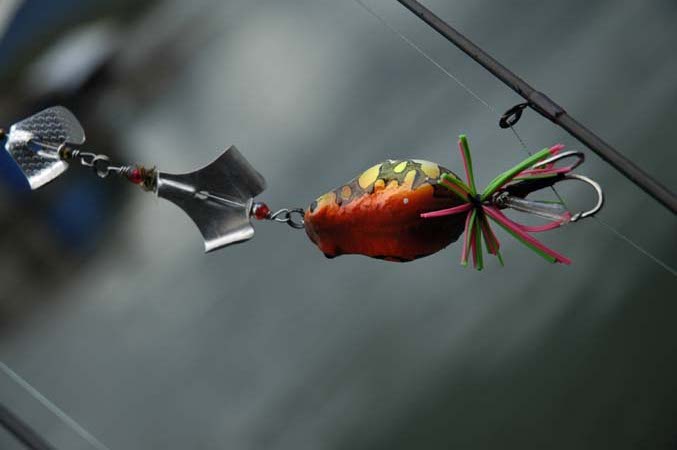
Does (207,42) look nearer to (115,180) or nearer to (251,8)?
(251,8)

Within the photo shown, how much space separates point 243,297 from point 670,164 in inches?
19.8

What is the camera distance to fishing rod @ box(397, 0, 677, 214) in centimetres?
52

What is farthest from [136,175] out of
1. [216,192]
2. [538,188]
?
[538,188]

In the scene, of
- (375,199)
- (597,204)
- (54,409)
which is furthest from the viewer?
(54,409)

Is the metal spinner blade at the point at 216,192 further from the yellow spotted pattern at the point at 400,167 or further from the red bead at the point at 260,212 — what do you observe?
the yellow spotted pattern at the point at 400,167

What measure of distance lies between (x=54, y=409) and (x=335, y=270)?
12.5 inches

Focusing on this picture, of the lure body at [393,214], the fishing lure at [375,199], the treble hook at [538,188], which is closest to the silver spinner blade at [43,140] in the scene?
the fishing lure at [375,199]

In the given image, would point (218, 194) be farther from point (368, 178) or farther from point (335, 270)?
point (335, 270)

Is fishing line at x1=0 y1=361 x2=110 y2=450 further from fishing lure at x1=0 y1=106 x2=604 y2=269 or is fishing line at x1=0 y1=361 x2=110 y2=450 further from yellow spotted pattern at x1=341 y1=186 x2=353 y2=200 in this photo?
yellow spotted pattern at x1=341 y1=186 x2=353 y2=200

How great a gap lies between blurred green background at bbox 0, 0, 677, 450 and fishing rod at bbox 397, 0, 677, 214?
33 cm

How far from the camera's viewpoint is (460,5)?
107 centimetres

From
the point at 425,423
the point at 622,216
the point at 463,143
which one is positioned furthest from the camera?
the point at 622,216

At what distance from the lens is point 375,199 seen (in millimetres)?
625

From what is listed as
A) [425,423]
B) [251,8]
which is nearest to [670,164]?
[425,423]
